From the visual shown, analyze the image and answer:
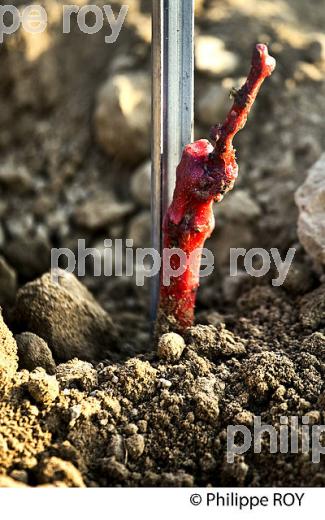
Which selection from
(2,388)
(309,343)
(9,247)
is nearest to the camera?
(2,388)

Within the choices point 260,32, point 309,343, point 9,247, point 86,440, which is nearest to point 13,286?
point 9,247

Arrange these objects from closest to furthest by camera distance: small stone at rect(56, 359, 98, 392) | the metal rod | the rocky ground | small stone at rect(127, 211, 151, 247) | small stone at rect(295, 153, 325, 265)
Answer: the rocky ground
small stone at rect(56, 359, 98, 392)
the metal rod
small stone at rect(295, 153, 325, 265)
small stone at rect(127, 211, 151, 247)

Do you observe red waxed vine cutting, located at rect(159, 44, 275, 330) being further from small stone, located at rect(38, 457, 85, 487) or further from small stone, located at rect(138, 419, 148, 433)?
small stone, located at rect(38, 457, 85, 487)

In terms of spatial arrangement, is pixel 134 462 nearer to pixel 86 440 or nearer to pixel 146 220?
pixel 86 440

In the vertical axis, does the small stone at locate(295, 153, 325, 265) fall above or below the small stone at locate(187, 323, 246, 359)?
above

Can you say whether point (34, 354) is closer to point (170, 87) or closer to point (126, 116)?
point (170, 87)

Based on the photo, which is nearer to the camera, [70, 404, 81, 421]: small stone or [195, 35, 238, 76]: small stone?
[70, 404, 81, 421]: small stone

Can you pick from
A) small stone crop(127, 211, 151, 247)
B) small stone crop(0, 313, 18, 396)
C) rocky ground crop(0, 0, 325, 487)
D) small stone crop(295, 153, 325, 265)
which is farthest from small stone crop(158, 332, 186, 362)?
small stone crop(127, 211, 151, 247)

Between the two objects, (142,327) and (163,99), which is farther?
(142,327)
